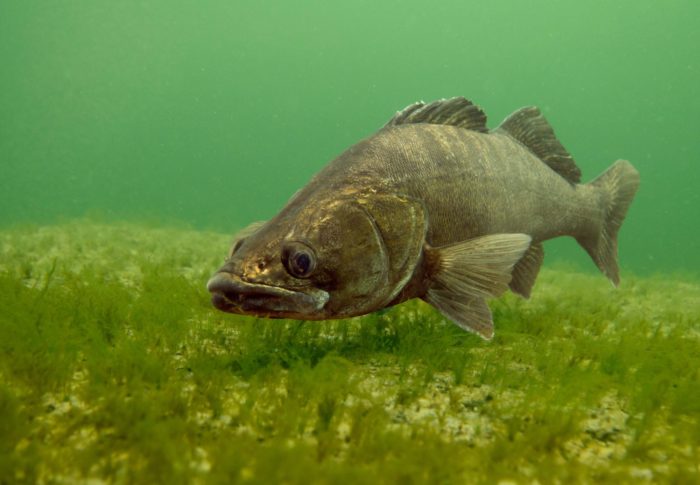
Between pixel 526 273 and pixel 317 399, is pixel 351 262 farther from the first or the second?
pixel 526 273

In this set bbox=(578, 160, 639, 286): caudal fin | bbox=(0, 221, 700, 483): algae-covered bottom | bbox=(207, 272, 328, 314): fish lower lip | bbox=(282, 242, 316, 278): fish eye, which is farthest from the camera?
bbox=(578, 160, 639, 286): caudal fin

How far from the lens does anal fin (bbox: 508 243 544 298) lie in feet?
16.8

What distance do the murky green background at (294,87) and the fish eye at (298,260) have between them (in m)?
86.1

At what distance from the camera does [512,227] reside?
461cm

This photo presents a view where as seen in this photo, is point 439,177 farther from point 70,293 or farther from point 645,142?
point 645,142

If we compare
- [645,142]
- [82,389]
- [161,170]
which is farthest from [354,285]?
[161,170]

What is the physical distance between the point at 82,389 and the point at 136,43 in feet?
412

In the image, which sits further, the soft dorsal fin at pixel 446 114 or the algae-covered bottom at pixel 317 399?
the soft dorsal fin at pixel 446 114

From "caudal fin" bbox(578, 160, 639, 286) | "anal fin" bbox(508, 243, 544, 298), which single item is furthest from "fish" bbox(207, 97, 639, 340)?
"caudal fin" bbox(578, 160, 639, 286)

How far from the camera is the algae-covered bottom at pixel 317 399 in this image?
217cm

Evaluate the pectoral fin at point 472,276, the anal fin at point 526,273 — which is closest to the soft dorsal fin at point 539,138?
the anal fin at point 526,273

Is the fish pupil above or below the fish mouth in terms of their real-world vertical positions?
above

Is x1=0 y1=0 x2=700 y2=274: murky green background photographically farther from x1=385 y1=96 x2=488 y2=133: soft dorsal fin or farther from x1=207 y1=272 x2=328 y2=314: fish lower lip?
x1=207 y1=272 x2=328 y2=314: fish lower lip

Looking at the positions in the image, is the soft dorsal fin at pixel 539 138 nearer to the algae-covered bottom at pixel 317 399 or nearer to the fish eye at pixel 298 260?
the algae-covered bottom at pixel 317 399
